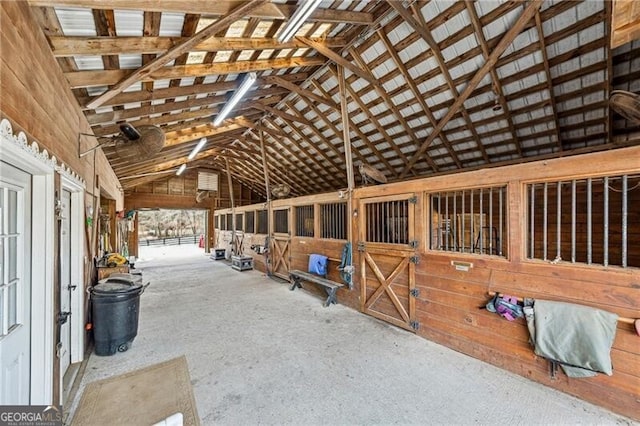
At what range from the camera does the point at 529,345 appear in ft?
8.98

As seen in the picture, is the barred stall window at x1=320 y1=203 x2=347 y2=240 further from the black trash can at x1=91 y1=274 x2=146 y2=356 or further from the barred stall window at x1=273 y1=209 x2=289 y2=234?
the black trash can at x1=91 y1=274 x2=146 y2=356

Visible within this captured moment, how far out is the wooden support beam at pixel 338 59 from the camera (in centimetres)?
431

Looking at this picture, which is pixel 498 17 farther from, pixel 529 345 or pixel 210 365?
pixel 210 365

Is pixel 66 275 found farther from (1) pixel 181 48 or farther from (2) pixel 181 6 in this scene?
(2) pixel 181 6

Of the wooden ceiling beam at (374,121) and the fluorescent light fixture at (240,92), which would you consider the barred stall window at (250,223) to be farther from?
the wooden ceiling beam at (374,121)

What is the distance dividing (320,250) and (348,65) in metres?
3.77

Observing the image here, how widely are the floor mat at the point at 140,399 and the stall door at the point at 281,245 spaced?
4.45 meters

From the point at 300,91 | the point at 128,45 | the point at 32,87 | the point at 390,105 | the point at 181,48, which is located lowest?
the point at 32,87

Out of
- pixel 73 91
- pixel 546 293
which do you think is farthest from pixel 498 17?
pixel 73 91

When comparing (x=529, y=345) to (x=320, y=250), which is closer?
(x=529, y=345)

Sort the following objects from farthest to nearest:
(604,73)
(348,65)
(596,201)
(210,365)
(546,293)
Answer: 1. (348,65)
2. (596,201)
3. (604,73)
4. (210,365)
5. (546,293)

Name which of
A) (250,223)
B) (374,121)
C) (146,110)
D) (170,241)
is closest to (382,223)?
(374,121)

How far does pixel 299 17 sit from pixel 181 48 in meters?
1.29

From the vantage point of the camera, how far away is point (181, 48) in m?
2.66
